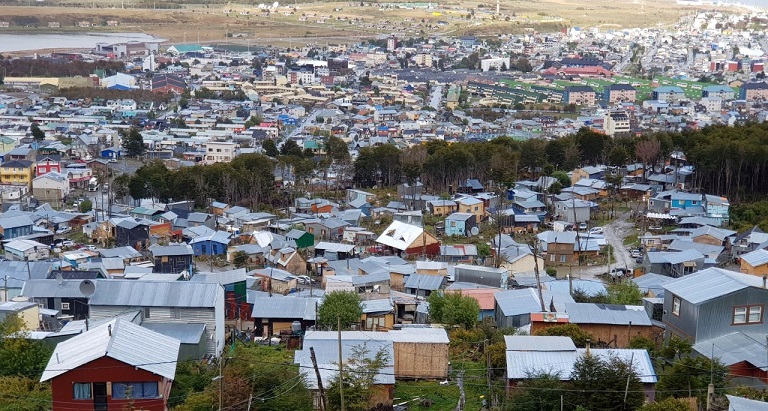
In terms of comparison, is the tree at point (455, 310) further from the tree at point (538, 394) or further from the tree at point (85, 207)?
the tree at point (85, 207)

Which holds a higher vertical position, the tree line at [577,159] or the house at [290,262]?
the tree line at [577,159]

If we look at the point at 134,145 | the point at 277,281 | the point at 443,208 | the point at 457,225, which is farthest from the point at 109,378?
the point at 134,145

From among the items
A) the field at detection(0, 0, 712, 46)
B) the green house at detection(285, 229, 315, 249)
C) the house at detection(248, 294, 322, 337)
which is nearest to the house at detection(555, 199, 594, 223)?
the green house at detection(285, 229, 315, 249)

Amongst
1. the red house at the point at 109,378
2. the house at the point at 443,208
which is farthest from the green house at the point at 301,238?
the red house at the point at 109,378

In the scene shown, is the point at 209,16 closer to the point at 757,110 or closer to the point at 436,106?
the point at 436,106

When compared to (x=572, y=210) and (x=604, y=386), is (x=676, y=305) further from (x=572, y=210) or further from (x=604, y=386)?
(x=572, y=210)

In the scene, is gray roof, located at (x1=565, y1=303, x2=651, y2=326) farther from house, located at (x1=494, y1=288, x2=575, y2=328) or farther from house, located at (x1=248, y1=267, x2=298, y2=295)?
house, located at (x1=248, y1=267, x2=298, y2=295)

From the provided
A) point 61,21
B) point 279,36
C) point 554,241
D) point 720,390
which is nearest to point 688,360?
point 720,390

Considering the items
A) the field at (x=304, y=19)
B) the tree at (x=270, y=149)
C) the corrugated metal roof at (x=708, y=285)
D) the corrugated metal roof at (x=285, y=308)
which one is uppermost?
the field at (x=304, y=19)
